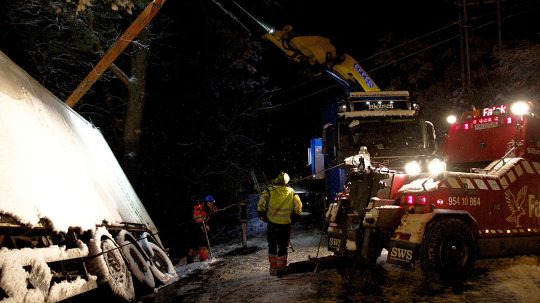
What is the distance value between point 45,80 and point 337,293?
10.8 metres

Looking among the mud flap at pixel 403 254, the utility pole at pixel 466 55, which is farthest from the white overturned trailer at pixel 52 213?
the utility pole at pixel 466 55

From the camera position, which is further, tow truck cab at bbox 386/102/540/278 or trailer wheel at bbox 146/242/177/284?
trailer wheel at bbox 146/242/177/284

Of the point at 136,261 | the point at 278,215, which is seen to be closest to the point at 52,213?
the point at 136,261

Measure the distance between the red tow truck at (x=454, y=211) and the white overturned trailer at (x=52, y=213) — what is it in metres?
3.40

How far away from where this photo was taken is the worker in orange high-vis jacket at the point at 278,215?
296 inches

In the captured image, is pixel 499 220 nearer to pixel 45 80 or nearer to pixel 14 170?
pixel 14 170

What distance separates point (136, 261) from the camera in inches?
252

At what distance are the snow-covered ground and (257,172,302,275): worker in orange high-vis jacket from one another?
1.31 feet

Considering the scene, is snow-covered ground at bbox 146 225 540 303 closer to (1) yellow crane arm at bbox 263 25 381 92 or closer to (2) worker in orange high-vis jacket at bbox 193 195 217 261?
(2) worker in orange high-vis jacket at bbox 193 195 217 261

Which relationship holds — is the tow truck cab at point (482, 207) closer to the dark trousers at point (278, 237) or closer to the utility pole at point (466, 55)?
the dark trousers at point (278, 237)

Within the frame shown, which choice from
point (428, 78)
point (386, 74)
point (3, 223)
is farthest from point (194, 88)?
point (3, 223)

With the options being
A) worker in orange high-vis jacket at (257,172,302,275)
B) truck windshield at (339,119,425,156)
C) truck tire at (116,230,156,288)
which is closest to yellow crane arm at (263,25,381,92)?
truck windshield at (339,119,425,156)

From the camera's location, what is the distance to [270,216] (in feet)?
25.1

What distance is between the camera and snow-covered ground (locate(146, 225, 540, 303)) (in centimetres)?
544
